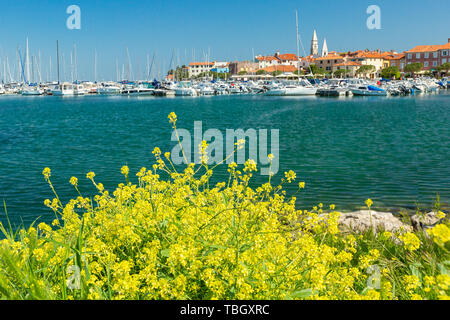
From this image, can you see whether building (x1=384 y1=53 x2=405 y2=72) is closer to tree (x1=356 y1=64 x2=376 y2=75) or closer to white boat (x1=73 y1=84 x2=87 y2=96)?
tree (x1=356 y1=64 x2=376 y2=75)

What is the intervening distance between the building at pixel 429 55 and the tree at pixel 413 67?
703 cm

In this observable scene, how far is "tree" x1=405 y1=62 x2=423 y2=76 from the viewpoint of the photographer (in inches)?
5625

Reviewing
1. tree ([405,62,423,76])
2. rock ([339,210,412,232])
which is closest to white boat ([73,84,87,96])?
tree ([405,62,423,76])

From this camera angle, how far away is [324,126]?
127 feet

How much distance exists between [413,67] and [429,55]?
1252cm

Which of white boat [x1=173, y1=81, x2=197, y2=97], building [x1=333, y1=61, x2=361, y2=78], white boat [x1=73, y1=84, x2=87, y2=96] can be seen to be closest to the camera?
white boat [x1=173, y1=81, x2=197, y2=97]

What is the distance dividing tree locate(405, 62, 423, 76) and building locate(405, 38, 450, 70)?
703cm

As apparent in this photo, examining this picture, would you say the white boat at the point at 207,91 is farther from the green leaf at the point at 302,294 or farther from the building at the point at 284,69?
the green leaf at the point at 302,294

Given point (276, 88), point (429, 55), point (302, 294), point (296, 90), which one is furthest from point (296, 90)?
point (302, 294)

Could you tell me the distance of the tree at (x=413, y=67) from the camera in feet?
469

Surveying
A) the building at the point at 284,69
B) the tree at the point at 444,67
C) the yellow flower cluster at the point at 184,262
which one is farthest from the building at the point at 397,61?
the yellow flower cluster at the point at 184,262

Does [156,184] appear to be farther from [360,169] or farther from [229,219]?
[360,169]

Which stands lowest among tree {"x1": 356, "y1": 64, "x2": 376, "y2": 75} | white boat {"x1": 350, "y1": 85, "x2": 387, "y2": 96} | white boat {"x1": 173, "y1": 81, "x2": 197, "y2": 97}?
white boat {"x1": 350, "y1": 85, "x2": 387, "y2": 96}

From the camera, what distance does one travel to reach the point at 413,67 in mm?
143500
